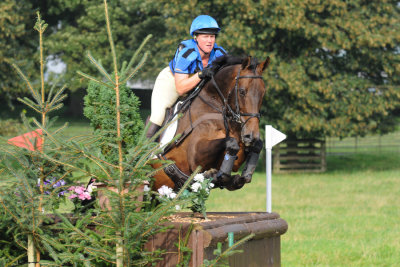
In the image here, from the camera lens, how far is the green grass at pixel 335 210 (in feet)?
32.8

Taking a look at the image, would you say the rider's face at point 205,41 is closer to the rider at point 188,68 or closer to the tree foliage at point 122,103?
the rider at point 188,68

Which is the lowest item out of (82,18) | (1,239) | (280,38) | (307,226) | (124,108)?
(307,226)

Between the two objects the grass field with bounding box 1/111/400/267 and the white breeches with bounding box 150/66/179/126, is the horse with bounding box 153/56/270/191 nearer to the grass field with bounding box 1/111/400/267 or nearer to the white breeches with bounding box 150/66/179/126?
the white breeches with bounding box 150/66/179/126

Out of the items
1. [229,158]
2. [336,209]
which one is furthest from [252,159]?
[336,209]

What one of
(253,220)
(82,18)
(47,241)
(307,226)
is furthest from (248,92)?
(82,18)

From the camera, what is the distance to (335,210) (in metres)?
16.0

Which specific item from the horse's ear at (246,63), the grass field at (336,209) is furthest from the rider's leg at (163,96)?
the grass field at (336,209)

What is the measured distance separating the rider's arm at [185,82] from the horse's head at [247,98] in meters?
0.39

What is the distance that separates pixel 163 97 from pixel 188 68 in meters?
0.37

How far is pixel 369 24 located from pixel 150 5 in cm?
1246

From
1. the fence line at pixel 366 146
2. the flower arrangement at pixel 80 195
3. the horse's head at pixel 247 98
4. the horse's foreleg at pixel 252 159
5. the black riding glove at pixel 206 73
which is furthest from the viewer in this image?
the fence line at pixel 366 146

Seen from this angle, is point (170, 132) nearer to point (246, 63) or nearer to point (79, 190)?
point (246, 63)

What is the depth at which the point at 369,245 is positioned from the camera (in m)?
10.8

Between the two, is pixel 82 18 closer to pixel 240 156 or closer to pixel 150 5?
pixel 150 5
